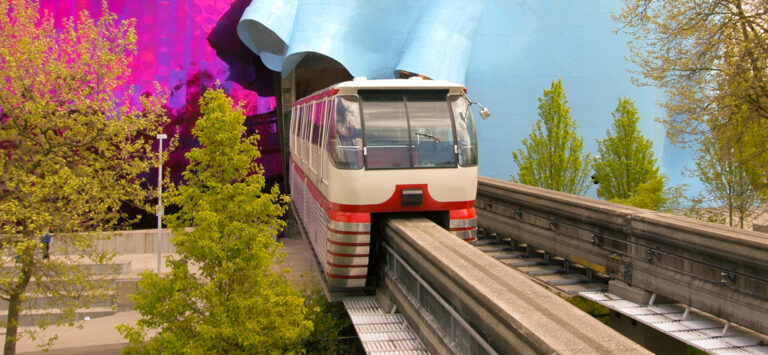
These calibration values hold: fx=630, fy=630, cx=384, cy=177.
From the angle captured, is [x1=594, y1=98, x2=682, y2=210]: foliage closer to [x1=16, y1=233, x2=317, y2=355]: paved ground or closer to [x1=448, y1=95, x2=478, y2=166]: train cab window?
[x1=16, y1=233, x2=317, y2=355]: paved ground

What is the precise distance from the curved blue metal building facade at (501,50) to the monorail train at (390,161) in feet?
57.0

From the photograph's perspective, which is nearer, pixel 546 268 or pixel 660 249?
pixel 660 249

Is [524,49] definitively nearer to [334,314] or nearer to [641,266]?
[334,314]

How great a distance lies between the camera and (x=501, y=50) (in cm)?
2914

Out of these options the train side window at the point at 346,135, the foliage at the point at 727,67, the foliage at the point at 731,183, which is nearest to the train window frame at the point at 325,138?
the train side window at the point at 346,135

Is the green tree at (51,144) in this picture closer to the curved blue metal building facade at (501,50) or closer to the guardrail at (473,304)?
the guardrail at (473,304)

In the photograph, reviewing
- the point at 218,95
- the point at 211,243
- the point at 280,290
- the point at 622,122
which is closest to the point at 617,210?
the point at 280,290

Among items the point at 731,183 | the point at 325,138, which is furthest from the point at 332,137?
the point at 731,183

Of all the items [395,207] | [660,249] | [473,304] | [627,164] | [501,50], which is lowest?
[473,304]

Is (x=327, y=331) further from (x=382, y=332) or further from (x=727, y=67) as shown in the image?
(x=727, y=67)

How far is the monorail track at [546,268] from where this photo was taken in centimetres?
1013

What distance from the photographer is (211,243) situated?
10.4 m

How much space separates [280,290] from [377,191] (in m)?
3.07

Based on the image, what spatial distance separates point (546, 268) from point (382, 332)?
4334 mm
